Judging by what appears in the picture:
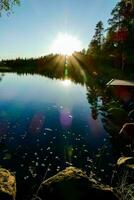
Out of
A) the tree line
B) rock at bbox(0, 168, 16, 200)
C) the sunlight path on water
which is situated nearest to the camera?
rock at bbox(0, 168, 16, 200)

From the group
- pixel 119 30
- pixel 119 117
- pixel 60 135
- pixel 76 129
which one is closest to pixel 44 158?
pixel 60 135

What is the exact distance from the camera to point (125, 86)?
1184 inches

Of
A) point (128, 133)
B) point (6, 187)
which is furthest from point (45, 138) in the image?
point (6, 187)

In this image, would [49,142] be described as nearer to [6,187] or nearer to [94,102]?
[6,187]

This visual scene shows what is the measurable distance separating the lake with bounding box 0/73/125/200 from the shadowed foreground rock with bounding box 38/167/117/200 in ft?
8.46

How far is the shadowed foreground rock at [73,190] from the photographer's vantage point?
8984 mm

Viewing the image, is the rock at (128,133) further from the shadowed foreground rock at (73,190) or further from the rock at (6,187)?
the rock at (6,187)

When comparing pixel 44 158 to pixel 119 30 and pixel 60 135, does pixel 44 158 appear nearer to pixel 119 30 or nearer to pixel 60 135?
pixel 60 135

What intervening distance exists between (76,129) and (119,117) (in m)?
5.79

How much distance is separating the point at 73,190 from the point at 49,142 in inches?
413

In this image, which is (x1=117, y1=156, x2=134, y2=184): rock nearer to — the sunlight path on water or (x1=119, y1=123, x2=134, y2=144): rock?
the sunlight path on water

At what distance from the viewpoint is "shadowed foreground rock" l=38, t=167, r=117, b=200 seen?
8984 mm

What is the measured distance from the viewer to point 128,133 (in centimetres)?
2188

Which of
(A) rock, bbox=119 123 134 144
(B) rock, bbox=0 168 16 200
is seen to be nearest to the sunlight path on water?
(A) rock, bbox=119 123 134 144
